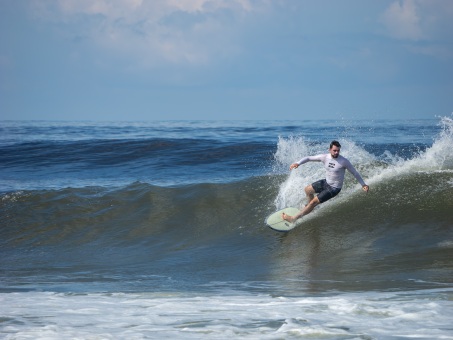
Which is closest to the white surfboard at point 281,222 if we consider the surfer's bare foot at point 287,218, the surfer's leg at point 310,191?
the surfer's bare foot at point 287,218

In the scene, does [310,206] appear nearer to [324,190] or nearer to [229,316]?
[324,190]

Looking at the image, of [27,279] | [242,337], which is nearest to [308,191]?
[27,279]

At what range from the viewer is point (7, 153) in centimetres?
2734

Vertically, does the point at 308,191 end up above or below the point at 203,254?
above

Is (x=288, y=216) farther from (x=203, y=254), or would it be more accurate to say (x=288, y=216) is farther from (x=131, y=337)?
(x=131, y=337)

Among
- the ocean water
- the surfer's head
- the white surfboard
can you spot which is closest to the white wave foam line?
the ocean water

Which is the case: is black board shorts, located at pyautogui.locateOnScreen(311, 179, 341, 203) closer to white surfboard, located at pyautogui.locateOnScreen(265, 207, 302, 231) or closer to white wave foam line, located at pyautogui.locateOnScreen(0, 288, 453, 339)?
white surfboard, located at pyautogui.locateOnScreen(265, 207, 302, 231)

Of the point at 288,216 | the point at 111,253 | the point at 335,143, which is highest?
the point at 335,143

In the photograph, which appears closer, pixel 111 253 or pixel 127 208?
pixel 111 253

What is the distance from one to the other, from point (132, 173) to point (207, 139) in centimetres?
820

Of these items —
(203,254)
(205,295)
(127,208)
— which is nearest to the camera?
(205,295)

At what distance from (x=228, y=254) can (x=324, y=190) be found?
7.26 ft

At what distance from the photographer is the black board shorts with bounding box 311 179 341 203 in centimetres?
1227

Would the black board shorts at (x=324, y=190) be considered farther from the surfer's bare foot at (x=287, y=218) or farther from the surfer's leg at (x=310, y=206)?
the surfer's bare foot at (x=287, y=218)
